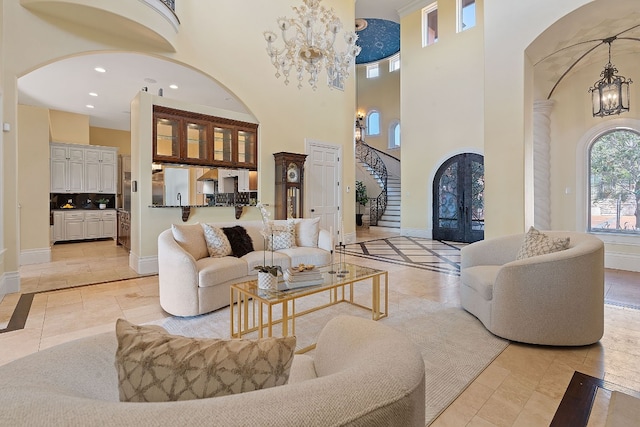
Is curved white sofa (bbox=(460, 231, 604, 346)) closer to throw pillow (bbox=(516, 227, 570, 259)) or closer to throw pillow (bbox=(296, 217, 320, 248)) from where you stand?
throw pillow (bbox=(516, 227, 570, 259))

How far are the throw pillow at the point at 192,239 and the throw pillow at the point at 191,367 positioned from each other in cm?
287

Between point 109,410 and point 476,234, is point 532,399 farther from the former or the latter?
point 476,234

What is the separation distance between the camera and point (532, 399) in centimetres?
186

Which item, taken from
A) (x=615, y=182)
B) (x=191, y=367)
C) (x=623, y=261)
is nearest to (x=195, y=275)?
(x=191, y=367)

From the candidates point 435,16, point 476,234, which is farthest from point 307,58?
point 435,16

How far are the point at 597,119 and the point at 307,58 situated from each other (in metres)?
5.20

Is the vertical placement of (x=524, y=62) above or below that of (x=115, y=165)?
above

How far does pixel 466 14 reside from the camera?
320 inches

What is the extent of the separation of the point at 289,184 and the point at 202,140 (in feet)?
5.96

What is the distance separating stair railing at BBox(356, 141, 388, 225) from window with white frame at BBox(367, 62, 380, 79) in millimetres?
3516

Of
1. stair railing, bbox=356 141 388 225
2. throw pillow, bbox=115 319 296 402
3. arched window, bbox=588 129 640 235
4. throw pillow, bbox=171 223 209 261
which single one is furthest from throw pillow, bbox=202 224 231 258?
stair railing, bbox=356 141 388 225

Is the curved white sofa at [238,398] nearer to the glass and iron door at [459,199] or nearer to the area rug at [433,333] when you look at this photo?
the area rug at [433,333]

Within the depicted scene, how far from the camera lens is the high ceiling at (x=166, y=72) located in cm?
404

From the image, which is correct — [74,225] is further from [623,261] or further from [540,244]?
[623,261]
